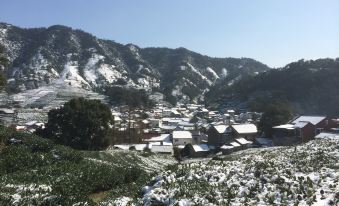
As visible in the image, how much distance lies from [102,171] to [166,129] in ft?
268

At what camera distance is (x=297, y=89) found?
150m

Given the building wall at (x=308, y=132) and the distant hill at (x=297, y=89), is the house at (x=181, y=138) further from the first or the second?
the distant hill at (x=297, y=89)

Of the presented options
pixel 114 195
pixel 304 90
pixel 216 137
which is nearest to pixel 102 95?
pixel 304 90

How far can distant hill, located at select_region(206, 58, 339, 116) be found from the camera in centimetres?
13838

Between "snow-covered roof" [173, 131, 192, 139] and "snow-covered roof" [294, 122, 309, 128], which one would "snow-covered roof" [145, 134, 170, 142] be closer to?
"snow-covered roof" [173, 131, 192, 139]

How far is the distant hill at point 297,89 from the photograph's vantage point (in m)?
138

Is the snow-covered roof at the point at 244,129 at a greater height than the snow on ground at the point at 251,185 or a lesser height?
lesser

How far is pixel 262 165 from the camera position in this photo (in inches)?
880

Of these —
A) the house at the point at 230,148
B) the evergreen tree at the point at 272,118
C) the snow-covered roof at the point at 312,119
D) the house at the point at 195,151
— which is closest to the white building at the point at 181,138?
the house at the point at 195,151

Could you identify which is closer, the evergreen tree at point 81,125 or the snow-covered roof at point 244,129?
the evergreen tree at point 81,125

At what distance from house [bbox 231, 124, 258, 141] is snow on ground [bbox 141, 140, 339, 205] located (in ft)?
196

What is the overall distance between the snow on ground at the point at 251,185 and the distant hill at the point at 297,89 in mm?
118065

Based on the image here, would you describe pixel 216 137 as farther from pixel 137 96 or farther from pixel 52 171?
pixel 137 96

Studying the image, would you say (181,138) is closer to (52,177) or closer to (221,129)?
(221,129)
